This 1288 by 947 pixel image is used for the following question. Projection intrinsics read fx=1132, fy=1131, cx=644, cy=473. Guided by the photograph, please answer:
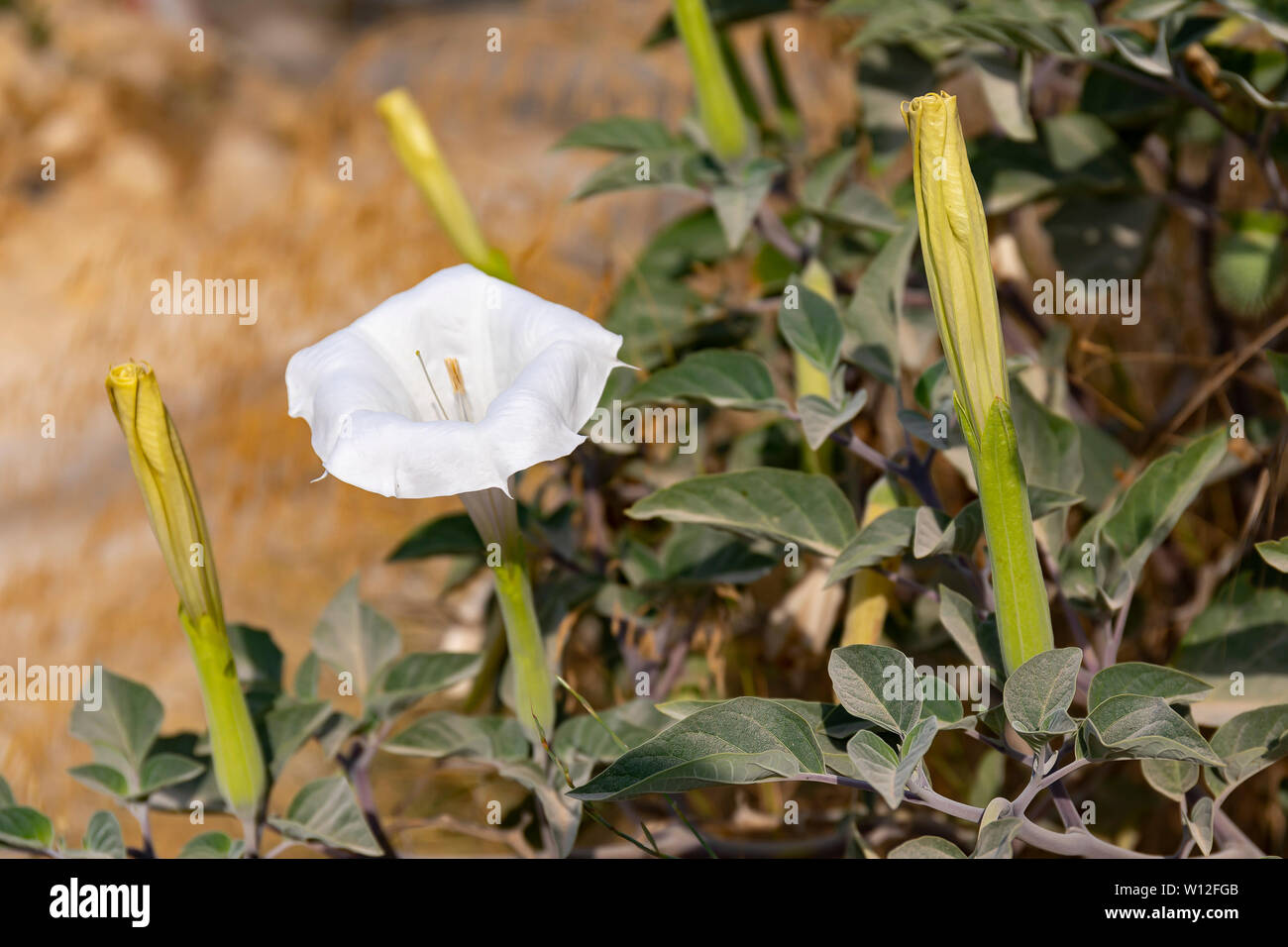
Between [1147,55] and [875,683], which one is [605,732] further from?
[1147,55]

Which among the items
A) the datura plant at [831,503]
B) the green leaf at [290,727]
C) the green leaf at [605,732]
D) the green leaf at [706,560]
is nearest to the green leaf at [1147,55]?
the datura plant at [831,503]

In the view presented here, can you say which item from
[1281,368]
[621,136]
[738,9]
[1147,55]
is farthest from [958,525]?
[738,9]

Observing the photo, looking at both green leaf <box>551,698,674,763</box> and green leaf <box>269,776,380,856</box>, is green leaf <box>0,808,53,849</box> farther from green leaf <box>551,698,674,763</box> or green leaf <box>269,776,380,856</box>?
green leaf <box>551,698,674,763</box>

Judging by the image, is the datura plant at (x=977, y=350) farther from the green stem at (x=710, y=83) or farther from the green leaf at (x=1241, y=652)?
the green stem at (x=710, y=83)

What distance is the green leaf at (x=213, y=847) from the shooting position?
60 centimetres

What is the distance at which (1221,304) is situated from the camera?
0.90 metres

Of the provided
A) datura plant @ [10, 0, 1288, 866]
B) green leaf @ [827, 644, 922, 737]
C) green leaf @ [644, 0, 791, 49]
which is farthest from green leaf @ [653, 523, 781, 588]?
green leaf @ [644, 0, 791, 49]

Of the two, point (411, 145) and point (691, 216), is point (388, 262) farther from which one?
point (411, 145)

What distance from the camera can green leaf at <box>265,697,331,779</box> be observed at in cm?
64

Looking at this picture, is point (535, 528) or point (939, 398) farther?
point (535, 528)

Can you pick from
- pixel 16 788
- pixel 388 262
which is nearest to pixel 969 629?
pixel 16 788

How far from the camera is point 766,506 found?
0.63m

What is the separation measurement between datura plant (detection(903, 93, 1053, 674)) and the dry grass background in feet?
1.90

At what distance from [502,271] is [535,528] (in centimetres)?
18
